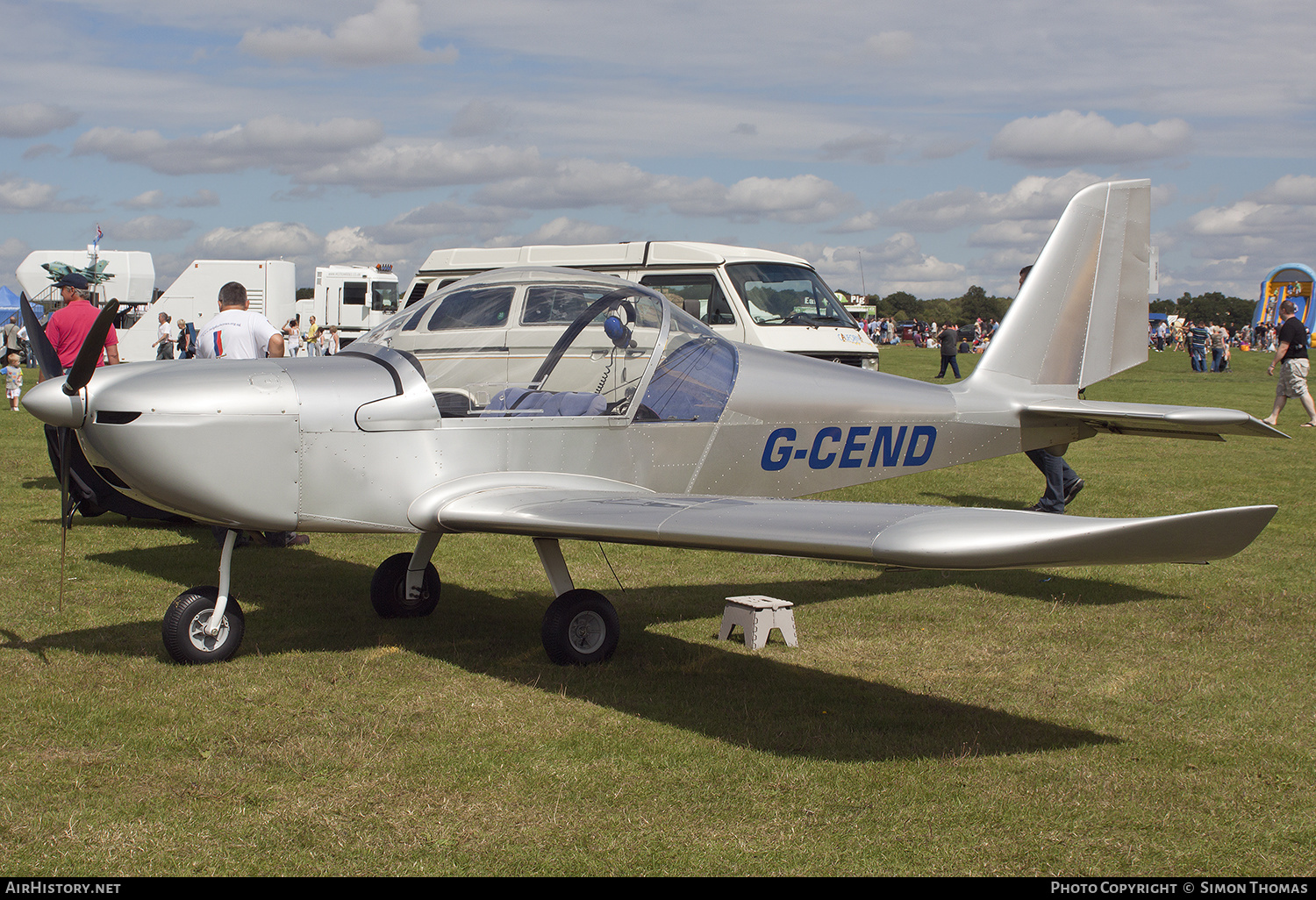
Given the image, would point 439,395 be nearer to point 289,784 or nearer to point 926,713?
point 289,784

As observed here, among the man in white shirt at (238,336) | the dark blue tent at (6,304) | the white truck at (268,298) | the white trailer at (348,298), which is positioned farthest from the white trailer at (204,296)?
the man in white shirt at (238,336)

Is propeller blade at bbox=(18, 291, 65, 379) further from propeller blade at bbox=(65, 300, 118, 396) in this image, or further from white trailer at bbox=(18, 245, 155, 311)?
white trailer at bbox=(18, 245, 155, 311)

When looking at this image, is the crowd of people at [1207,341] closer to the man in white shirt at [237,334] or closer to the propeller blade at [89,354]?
the man in white shirt at [237,334]

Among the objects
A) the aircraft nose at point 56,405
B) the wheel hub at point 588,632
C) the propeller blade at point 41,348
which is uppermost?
the propeller blade at point 41,348

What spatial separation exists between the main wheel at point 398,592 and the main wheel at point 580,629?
1276mm

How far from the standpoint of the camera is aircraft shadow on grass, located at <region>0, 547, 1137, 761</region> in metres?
4.52

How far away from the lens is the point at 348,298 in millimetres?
37000

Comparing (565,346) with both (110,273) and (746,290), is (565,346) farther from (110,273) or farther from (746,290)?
(110,273)

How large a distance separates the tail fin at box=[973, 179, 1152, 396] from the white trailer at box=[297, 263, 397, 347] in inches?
1220

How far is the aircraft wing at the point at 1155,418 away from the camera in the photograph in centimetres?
577

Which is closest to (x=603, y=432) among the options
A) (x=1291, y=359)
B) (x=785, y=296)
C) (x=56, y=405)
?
(x=56, y=405)

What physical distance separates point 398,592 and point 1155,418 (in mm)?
4646
